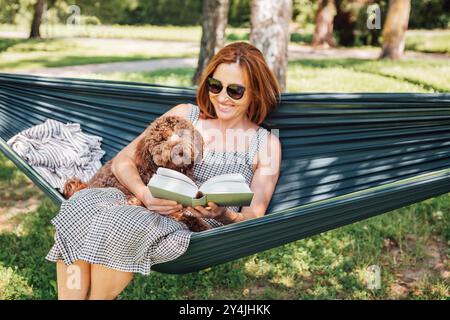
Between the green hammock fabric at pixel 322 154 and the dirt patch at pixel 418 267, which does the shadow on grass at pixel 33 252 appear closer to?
the green hammock fabric at pixel 322 154

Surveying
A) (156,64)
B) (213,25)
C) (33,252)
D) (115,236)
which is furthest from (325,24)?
(115,236)

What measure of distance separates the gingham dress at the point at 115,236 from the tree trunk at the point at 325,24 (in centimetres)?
1427

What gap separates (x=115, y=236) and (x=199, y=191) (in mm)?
311

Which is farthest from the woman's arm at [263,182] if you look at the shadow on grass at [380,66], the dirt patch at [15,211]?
the shadow on grass at [380,66]

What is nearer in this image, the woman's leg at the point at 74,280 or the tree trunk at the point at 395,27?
the woman's leg at the point at 74,280

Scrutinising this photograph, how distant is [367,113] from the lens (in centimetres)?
258

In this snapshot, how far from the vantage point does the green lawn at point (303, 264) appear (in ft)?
9.52

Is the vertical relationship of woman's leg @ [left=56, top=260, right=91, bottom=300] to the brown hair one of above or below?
below

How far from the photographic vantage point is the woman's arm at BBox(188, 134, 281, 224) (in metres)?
2.23

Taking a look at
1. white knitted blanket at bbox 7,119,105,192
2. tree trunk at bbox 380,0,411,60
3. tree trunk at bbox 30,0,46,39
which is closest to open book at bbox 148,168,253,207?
white knitted blanket at bbox 7,119,105,192

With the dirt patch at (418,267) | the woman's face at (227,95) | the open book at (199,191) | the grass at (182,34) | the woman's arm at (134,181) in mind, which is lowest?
the dirt patch at (418,267)

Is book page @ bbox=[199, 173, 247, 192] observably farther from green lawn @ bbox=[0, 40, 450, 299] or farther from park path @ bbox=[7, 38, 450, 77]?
park path @ bbox=[7, 38, 450, 77]

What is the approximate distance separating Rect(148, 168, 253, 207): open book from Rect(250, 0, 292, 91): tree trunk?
2.91m
